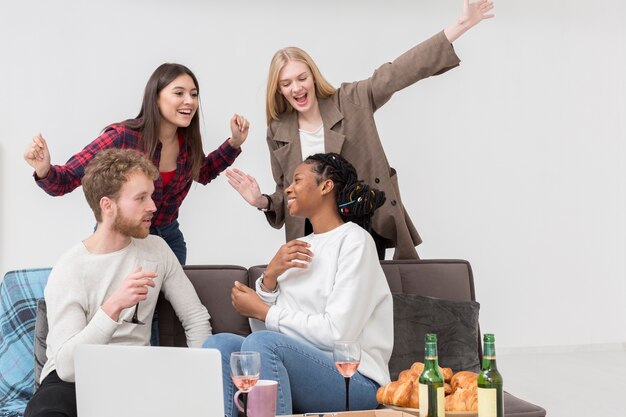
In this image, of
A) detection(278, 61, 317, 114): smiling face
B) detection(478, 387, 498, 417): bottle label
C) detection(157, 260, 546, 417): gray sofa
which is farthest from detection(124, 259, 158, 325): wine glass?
detection(478, 387, 498, 417): bottle label

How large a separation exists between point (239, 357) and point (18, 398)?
1.13 m

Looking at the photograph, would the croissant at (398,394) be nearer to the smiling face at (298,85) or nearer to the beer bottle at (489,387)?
the beer bottle at (489,387)

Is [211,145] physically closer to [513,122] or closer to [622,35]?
[513,122]

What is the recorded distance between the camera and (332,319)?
7.63 ft

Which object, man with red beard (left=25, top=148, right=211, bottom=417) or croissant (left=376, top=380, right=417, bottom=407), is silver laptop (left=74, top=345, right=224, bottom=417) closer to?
man with red beard (left=25, top=148, right=211, bottom=417)

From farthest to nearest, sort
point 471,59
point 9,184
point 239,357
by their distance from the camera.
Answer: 1. point 471,59
2. point 9,184
3. point 239,357

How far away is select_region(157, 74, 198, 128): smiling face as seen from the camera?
2.96 meters

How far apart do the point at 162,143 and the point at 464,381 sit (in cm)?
158

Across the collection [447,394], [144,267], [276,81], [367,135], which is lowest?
[447,394]

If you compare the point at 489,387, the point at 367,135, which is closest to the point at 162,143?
the point at 367,135

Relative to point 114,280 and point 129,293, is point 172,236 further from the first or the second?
point 129,293

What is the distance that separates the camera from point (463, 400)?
76.4 inches

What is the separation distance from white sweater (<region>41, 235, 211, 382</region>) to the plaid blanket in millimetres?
197

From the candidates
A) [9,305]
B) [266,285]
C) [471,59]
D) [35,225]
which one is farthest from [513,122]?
[9,305]
